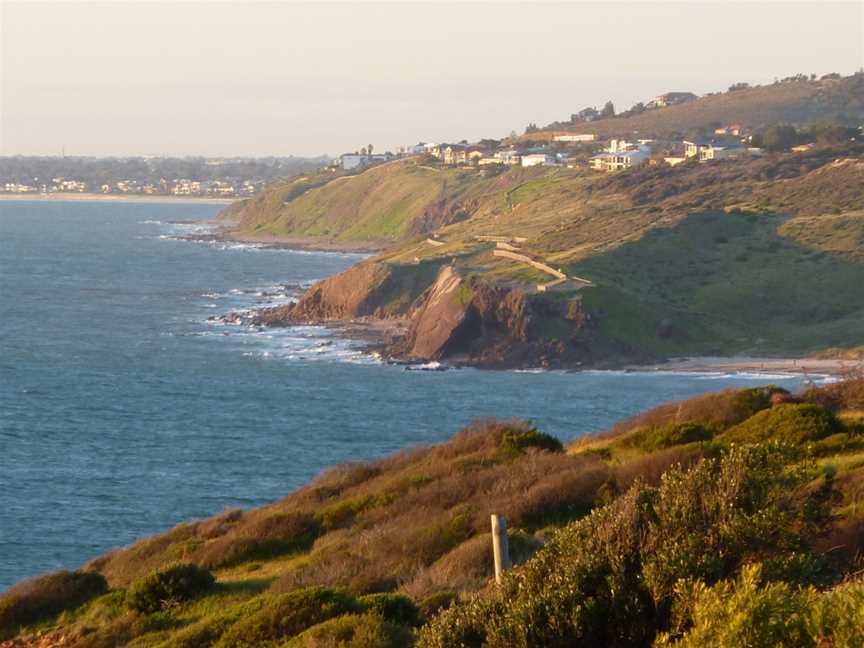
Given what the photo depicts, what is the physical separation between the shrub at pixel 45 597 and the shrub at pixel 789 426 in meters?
11.1

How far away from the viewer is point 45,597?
1928cm

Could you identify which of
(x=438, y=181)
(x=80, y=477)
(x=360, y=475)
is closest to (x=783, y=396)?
(x=360, y=475)

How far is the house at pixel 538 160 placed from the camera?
588 feet

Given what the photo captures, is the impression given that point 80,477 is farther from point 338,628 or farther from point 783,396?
point 338,628

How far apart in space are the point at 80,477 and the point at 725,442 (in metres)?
31.9

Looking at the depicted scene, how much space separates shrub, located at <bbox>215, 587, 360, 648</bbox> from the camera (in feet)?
46.5

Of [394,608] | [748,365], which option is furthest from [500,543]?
[748,365]

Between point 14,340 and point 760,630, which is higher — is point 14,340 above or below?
below

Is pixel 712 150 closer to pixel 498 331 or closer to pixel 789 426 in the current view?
pixel 498 331

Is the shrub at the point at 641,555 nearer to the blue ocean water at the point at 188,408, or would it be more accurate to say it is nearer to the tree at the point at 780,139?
the blue ocean water at the point at 188,408

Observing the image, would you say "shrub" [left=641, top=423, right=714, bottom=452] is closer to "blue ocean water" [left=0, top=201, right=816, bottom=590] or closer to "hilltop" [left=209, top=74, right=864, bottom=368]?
"blue ocean water" [left=0, top=201, right=816, bottom=590]

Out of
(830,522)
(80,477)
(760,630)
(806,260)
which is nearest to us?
(760,630)

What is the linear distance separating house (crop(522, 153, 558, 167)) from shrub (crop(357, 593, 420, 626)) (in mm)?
165813

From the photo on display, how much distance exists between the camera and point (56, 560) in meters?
36.4
